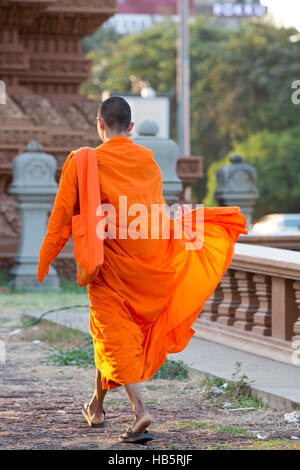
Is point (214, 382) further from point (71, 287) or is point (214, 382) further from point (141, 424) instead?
point (71, 287)

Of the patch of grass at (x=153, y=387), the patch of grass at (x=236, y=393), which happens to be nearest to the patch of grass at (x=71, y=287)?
the patch of grass at (x=153, y=387)

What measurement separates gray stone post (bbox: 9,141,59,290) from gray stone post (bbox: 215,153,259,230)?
9.16 feet

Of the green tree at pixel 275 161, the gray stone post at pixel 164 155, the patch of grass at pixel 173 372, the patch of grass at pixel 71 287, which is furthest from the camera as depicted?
the green tree at pixel 275 161

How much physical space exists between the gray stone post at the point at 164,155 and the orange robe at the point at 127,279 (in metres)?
5.08

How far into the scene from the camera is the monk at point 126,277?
5.52 m

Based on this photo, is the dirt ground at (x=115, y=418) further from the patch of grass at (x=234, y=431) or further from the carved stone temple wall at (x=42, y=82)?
the carved stone temple wall at (x=42, y=82)

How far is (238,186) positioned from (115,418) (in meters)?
10.3

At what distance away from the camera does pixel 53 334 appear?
31.1 ft

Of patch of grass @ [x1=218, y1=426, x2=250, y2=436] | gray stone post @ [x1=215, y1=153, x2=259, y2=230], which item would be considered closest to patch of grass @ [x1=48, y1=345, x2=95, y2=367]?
patch of grass @ [x1=218, y1=426, x2=250, y2=436]

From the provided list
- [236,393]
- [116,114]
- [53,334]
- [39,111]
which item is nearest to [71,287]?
[39,111]

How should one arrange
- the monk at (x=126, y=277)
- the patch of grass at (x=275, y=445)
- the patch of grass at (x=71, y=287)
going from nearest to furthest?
1. the patch of grass at (x=275, y=445)
2. the monk at (x=126, y=277)
3. the patch of grass at (x=71, y=287)

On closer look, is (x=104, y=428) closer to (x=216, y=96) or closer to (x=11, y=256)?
(x=11, y=256)

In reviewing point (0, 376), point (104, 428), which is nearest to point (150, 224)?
point (104, 428)

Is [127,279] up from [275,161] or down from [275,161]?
down
